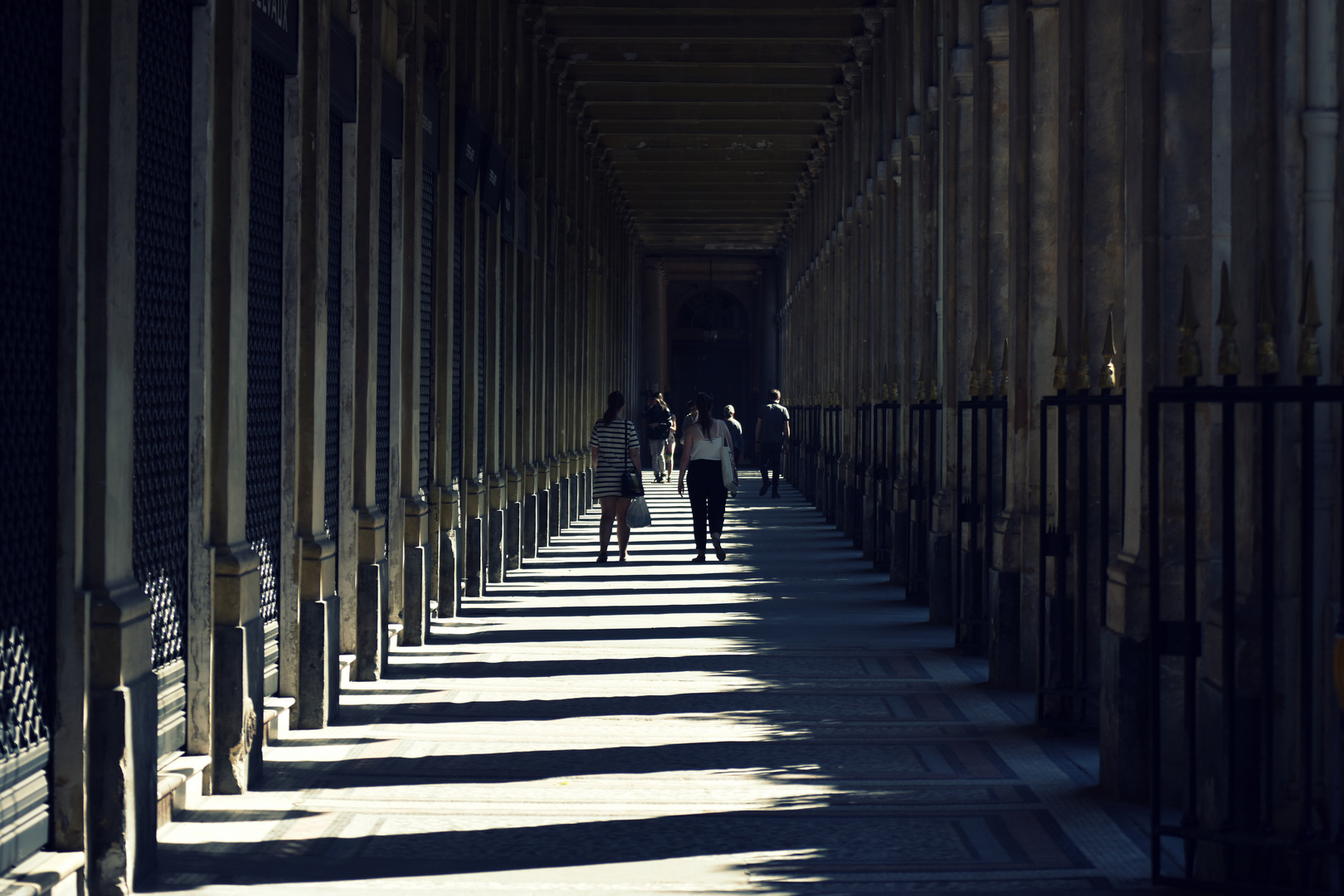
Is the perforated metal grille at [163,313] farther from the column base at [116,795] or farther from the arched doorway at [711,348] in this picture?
the arched doorway at [711,348]

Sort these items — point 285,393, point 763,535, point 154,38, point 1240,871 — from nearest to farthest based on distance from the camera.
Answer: point 1240,871 < point 154,38 < point 285,393 < point 763,535

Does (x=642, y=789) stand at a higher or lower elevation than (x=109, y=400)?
lower

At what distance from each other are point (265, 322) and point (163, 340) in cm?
177

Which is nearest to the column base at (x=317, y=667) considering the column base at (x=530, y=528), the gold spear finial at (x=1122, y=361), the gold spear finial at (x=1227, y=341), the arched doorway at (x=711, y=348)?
the gold spear finial at (x=1122, y=361)

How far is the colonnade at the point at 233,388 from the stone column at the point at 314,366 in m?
0.02

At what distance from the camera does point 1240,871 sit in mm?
5430

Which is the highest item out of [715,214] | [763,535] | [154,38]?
[715,214]

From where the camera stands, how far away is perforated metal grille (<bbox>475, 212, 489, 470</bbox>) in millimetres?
15556

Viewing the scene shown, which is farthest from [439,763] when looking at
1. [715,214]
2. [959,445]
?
[715,214]

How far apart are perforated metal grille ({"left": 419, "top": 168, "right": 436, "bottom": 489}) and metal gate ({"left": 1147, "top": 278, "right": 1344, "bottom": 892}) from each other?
794 cm

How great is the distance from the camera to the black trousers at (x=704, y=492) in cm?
1744

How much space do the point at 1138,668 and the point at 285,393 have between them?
431 centimetres

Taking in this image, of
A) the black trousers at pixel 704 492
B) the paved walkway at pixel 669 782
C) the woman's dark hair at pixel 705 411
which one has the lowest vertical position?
the paved walkway at pixel 669 782

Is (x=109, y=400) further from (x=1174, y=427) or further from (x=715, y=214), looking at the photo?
(x=715, y=214)
